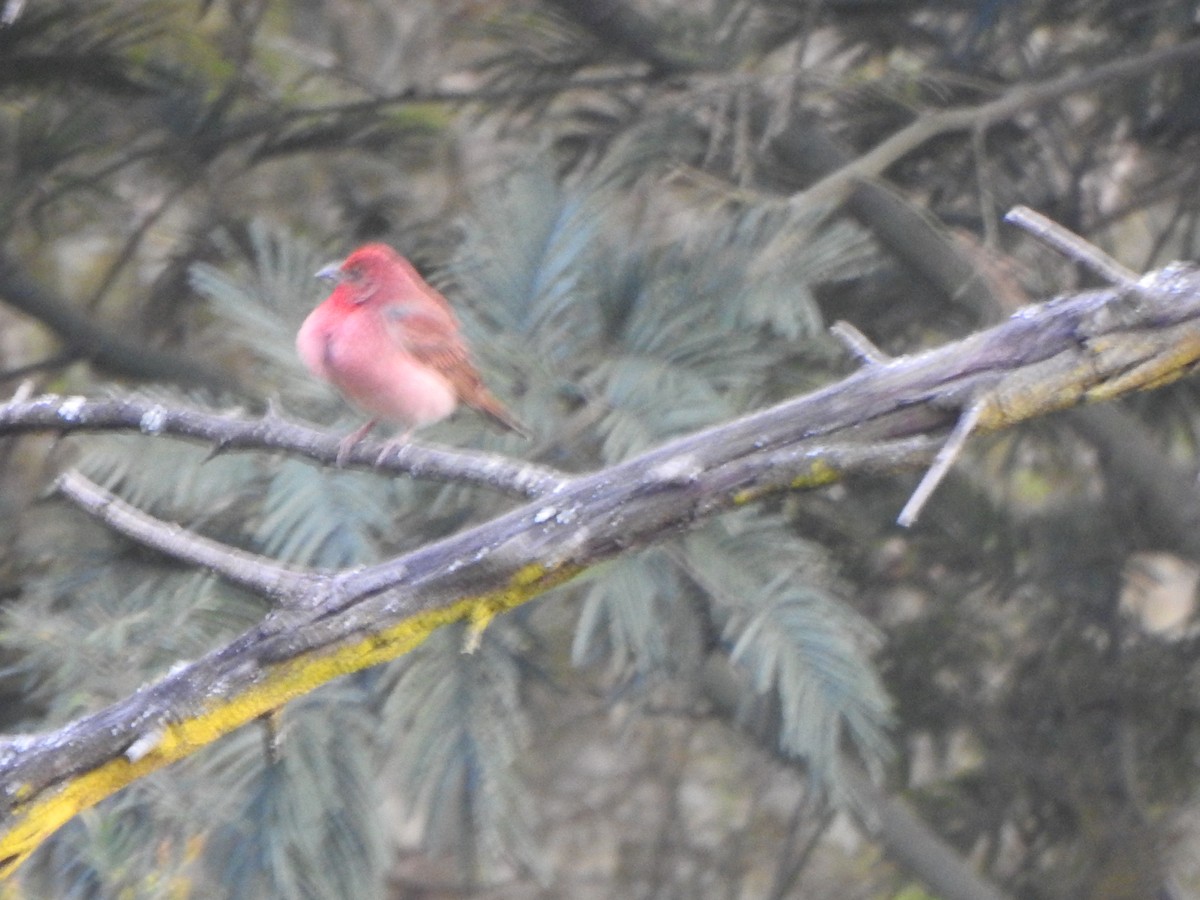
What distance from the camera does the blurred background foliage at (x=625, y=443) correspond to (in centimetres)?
313

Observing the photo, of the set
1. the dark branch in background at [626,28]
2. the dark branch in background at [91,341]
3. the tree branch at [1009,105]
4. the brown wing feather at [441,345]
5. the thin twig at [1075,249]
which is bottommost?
the dark branch in background at [91,341]

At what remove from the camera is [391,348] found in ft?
11.4

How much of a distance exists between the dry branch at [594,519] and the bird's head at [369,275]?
62.8 inches

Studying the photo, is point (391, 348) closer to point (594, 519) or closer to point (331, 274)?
point (331, 274)

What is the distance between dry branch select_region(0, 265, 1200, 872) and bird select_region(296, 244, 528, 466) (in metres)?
1.15

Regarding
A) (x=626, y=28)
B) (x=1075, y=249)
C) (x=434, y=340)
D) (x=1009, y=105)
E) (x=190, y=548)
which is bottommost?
(x=434, y=340)

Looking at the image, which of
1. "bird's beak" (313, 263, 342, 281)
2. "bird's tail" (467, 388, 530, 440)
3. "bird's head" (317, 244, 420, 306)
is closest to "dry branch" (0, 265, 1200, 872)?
"bird's tail" (467, 388, 530, 440)

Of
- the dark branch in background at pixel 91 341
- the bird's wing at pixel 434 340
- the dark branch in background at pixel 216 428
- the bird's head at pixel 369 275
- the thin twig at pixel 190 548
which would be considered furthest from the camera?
the dark branch in background at pixel 91 341

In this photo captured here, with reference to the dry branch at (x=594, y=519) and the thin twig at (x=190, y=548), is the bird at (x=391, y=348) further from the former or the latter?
the dry branch at (x=594, y=519)

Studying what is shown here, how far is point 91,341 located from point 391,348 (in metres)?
1.28

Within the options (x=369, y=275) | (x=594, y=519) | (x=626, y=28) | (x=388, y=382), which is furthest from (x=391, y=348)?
(x=594, y=519)

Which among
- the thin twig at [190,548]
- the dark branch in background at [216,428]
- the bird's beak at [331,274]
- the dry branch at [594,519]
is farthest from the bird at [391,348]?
the dry branch at [594,519]

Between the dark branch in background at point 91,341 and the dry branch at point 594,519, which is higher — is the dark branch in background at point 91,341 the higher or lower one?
the lower one

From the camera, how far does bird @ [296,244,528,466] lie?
336 centimetres
